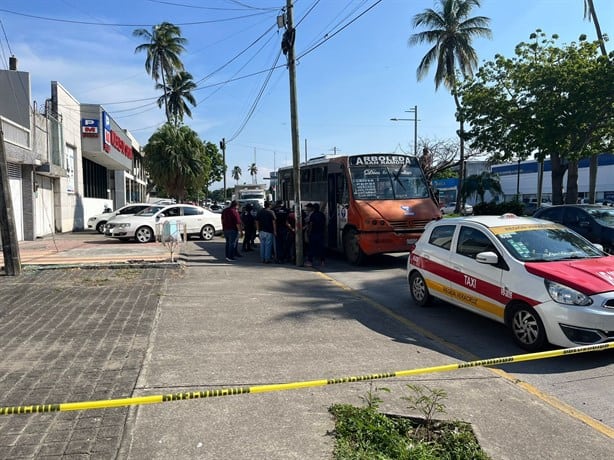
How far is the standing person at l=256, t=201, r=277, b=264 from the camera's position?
1382 cm

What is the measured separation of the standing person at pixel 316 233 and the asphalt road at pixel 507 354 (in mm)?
3056

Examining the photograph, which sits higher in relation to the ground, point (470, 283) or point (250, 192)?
point (250, 192)

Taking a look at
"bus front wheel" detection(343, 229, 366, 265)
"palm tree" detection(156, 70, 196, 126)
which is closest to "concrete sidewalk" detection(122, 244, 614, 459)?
"bus front wheel" detection(343, 229, 366, 265)

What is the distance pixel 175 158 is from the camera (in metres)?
34.5

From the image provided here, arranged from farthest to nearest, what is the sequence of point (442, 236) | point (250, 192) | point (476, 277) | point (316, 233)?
point (250, 192) < point (316, 233) < point (442, 236) < point (476, 277)

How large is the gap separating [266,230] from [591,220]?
8225mm

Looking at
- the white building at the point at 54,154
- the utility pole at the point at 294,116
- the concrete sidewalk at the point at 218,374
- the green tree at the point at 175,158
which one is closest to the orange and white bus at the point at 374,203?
the utility pole at the point at 294,116

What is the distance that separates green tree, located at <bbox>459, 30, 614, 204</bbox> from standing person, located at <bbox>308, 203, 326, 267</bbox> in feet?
38.3

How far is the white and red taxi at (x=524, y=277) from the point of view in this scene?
18.0 feet

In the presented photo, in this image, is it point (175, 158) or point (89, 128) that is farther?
point (175, 158)

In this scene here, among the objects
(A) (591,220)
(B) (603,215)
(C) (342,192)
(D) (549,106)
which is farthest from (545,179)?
(C) (342,192)

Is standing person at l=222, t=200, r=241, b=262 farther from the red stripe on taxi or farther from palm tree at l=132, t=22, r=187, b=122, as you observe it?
palm tree at l=132, t=22, r=187, b=122

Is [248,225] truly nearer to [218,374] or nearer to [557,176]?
[218,374]

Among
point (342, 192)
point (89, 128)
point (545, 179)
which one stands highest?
point (89, 128)
